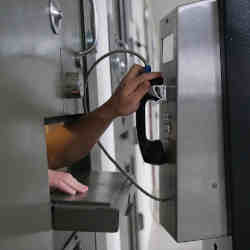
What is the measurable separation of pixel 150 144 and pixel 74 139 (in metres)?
0.26

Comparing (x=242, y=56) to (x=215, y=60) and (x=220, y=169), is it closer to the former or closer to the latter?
(x=215, y=60)

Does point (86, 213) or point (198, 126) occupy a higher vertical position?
point (198, 126)

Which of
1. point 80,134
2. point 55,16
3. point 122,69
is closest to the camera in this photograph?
point 55,16

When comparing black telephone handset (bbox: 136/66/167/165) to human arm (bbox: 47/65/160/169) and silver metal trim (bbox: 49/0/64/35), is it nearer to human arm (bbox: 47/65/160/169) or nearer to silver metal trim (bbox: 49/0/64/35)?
human arm (bbox: 47/65/160/169)

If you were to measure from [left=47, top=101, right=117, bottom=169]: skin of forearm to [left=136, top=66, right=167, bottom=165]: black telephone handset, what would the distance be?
12 cm

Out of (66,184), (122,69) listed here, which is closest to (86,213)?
(66,184)

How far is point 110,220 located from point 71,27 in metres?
0.47

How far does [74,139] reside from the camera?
35.5 inches

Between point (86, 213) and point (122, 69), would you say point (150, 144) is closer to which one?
point (86, 213)

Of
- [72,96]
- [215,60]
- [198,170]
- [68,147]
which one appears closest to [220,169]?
[198,170]

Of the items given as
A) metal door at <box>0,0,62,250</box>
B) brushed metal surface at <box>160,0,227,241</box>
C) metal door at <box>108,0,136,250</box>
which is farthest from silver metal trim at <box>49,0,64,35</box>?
metal door at <box>108,0,136,250</box>

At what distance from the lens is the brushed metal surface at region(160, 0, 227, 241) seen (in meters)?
0.61

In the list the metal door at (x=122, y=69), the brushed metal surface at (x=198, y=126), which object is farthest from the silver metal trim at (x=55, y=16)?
the metal door at (x=122, y=69)

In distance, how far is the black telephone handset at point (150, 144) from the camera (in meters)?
0.72
